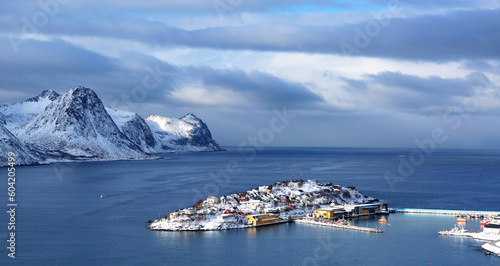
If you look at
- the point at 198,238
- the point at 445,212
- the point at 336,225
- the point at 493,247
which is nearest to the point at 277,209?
the point at 336,225

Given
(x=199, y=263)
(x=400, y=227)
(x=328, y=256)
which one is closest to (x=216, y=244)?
(x=199, y=263)

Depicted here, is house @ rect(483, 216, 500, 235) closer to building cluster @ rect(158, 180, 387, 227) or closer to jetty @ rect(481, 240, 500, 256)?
jetty @ rect(481, 240, 500, 256)

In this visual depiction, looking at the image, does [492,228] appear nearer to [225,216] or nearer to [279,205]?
[279,205]

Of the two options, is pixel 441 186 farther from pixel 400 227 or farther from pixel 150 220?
pixel 150 220

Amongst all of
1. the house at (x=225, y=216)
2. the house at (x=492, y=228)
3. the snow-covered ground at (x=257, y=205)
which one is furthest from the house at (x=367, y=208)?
the house at (x=492, y=228)

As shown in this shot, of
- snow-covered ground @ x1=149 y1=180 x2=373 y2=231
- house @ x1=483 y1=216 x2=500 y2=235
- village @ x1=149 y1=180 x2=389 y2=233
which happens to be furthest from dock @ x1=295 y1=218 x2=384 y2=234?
house @ x1=483 y1=216 x2=500 y2=235

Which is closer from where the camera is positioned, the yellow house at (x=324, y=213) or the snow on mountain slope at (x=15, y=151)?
the yellow house at (x=324, y=213)

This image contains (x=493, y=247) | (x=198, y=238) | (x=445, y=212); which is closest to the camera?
(x=493, y=247)

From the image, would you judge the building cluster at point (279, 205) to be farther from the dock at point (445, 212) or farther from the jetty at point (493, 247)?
the jetty at point (493, 247)
